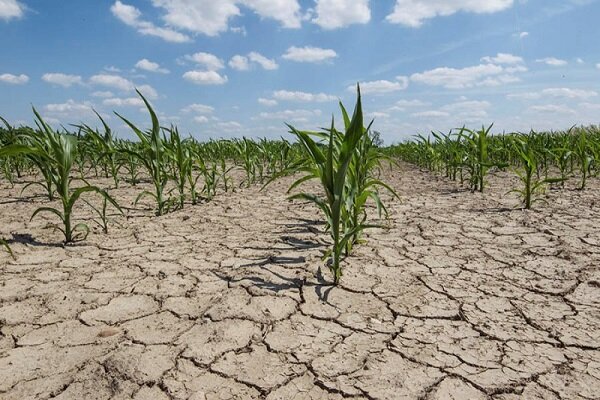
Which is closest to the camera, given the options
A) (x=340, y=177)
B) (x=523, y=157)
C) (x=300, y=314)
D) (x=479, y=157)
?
(x=300, y=314)

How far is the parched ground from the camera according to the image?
1050mm

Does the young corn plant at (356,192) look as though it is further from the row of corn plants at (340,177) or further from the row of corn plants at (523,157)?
the row of corn plants at (523,157)

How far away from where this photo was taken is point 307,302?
148cm

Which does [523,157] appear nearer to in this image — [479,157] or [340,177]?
[479,157]

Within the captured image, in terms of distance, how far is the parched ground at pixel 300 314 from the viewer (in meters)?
1.05

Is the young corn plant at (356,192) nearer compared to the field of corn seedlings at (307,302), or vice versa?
the field of corn seedlings at (307,302)

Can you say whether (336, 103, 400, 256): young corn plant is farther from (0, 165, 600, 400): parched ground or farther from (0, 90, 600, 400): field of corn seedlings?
(0, 165, 600, 400): parched ground

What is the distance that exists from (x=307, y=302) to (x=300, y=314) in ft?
0.28

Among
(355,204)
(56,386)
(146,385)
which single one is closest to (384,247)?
(355,204)

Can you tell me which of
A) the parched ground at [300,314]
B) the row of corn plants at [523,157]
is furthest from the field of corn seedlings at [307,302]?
the row of corn plants at [523,157]

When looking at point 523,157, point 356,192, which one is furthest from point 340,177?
point 523,157

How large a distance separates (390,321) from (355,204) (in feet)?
2.20

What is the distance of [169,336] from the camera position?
127cm

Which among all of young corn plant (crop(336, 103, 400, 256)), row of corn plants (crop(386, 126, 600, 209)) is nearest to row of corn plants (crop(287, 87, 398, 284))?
young corn plant (crop(336, 103, 400, 256))
